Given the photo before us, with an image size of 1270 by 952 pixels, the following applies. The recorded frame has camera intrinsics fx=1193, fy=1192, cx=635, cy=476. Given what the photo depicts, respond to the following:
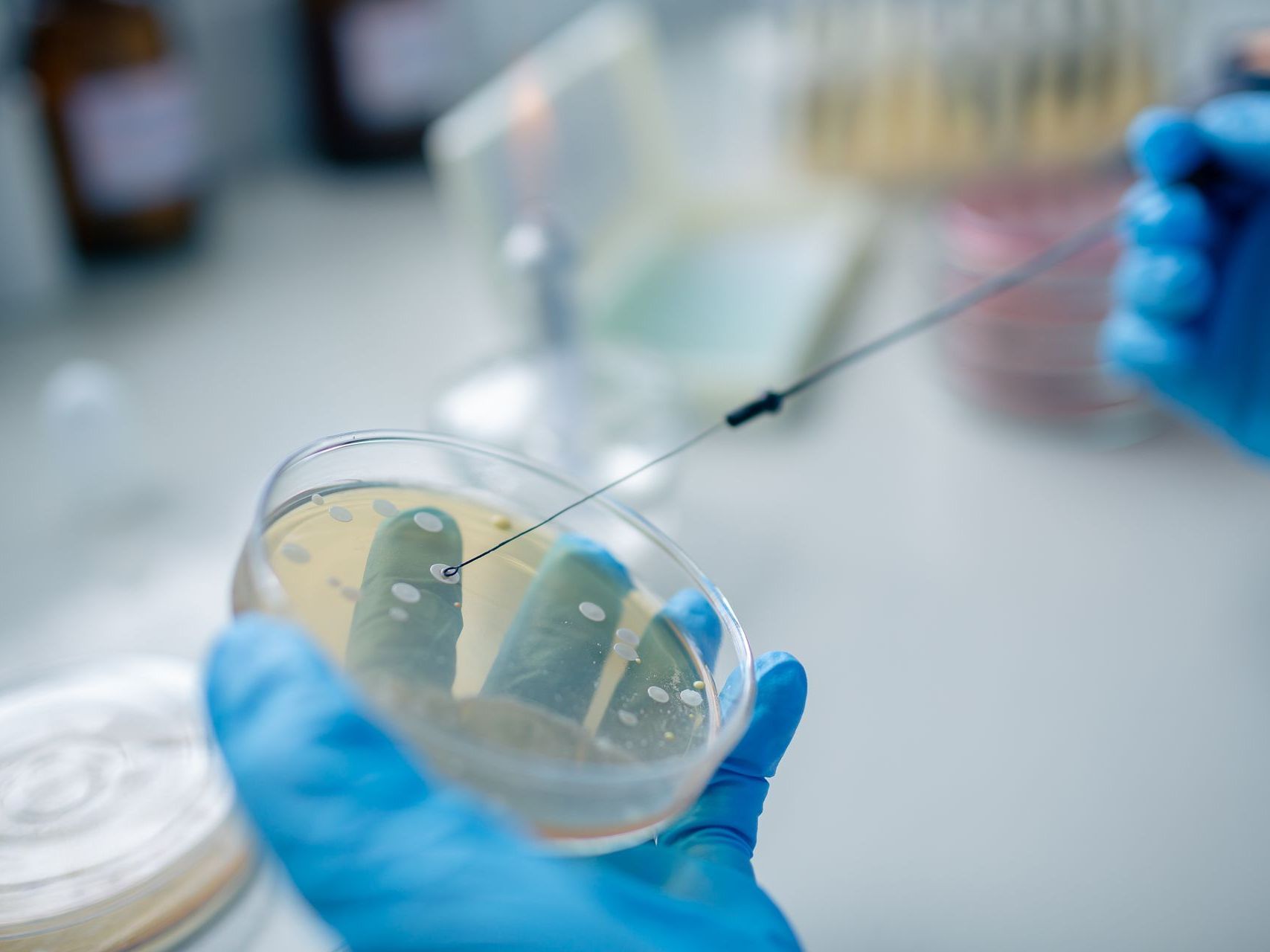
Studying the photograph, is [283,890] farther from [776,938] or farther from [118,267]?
[118,267]

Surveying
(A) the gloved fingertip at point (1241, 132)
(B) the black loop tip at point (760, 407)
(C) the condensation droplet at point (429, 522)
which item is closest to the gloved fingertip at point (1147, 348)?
(A) the gloved fingertip at point (1241, 132)

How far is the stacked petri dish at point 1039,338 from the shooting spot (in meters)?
0.81

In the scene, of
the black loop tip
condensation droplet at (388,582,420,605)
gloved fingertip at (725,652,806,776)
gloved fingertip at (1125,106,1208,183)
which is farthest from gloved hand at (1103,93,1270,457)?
condensation droplet at (388,582,420,605)

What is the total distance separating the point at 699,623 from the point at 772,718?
55 mm

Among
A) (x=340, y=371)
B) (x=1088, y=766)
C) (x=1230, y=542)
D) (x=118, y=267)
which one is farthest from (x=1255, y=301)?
(x=118, y=267)

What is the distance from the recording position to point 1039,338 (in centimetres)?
82

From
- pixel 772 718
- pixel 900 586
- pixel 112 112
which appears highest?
pixel 112 112

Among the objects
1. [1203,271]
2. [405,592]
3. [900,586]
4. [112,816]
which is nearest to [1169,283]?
[1203,271]

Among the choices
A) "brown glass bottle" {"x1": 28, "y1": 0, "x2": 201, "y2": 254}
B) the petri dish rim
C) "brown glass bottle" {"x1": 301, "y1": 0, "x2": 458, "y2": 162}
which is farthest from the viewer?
"brown glass bottle" {"x1": 301, "y1": 0, "x2": 458, "y2": 162}

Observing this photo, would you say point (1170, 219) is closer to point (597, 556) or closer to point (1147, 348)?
point (1147, 348)

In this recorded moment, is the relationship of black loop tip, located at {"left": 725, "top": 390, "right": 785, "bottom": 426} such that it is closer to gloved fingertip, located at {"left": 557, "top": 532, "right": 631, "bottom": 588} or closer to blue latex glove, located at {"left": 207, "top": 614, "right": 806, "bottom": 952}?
gloved fingertip, located at {"left": 557, "top": 532, "right": 631, "bottom": 588}

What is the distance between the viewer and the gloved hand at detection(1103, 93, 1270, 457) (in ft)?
2.40

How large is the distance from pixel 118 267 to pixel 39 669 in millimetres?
596

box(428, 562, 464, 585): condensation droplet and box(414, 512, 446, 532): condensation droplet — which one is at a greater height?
box(414, 512, 446, 532): condensation droplet
